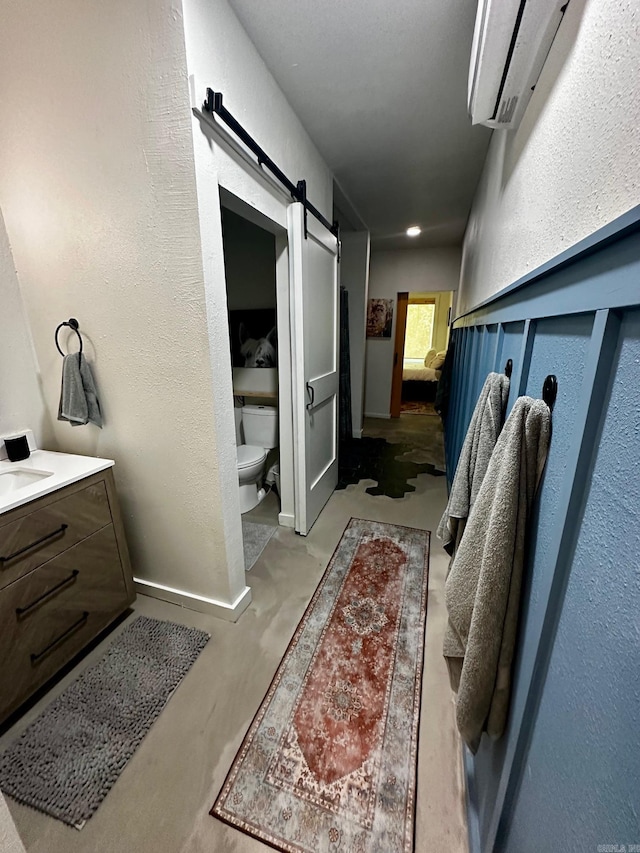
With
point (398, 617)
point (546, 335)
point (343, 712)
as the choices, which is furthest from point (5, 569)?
point (546, 335)

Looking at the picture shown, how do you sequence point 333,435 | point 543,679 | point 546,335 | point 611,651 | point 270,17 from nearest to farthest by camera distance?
point 611,651
point 543,679
point 546,335
point 270,17
point 333,435

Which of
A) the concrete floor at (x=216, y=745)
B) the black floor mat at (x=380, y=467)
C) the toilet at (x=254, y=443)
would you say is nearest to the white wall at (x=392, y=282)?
the black floor mat at (x=380, y=467)

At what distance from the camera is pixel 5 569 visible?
1.08 metres

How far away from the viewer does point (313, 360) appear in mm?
2145

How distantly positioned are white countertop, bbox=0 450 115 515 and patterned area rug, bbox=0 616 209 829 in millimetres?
803

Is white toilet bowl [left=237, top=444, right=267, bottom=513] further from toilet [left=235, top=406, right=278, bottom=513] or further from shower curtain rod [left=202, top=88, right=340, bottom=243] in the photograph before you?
shower curtain rod [left=202, top=88, right=340, bottom=243]

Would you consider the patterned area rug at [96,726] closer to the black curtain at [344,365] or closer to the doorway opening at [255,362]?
the doorway opening at [255,362]

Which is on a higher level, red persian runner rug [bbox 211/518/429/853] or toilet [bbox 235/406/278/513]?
toilet [bbox 235/406/278/513]

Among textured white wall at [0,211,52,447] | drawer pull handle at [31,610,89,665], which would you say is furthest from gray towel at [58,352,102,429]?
drawer pull handle at [31,610,89,665]

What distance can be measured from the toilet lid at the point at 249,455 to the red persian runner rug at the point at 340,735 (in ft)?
3.39

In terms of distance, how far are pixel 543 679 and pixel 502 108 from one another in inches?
63.9

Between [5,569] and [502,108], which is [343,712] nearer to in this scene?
[5,569]

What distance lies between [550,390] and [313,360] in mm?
1641

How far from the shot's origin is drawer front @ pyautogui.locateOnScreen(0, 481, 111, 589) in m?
1.09
